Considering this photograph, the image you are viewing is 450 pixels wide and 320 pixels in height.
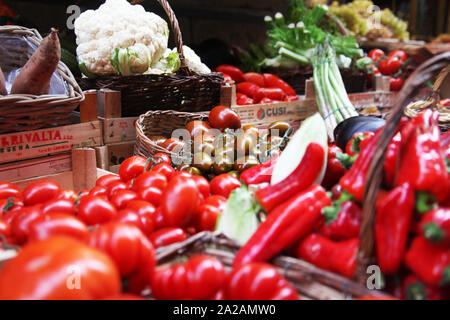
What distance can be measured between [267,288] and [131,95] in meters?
1.72

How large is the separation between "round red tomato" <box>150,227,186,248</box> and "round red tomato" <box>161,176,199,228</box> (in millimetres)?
33

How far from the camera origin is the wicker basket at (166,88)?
2.23 meters

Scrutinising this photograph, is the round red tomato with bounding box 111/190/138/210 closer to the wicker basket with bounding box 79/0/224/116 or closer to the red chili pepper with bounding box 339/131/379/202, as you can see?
the red chili pepper with bounding box 339/131/379/202

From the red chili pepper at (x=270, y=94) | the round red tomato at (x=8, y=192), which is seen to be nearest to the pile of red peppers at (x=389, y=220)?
the round red tomato at (x=8, y=192)

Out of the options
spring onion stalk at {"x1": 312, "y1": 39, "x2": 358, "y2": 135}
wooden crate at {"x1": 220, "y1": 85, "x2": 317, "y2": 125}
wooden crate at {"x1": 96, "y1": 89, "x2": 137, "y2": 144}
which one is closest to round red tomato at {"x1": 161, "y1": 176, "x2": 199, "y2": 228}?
wooden crate at {"x1": 96, "y1": 89, "x2": 137, "y2": 144}

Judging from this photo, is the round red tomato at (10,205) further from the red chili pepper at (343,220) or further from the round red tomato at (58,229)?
the red chili pepper at (343,220)

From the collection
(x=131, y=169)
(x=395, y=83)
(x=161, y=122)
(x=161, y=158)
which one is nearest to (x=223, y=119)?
(x=161, y=122)

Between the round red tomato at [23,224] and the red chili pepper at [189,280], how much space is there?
0.40 metres

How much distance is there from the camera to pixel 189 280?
32.4 inches

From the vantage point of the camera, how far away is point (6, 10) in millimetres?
3197

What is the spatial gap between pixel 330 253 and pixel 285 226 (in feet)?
0.41

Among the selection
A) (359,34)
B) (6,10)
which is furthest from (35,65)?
(359,34)

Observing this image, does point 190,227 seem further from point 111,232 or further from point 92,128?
point 92,128

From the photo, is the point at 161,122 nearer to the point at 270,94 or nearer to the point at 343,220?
the point at 270,94
